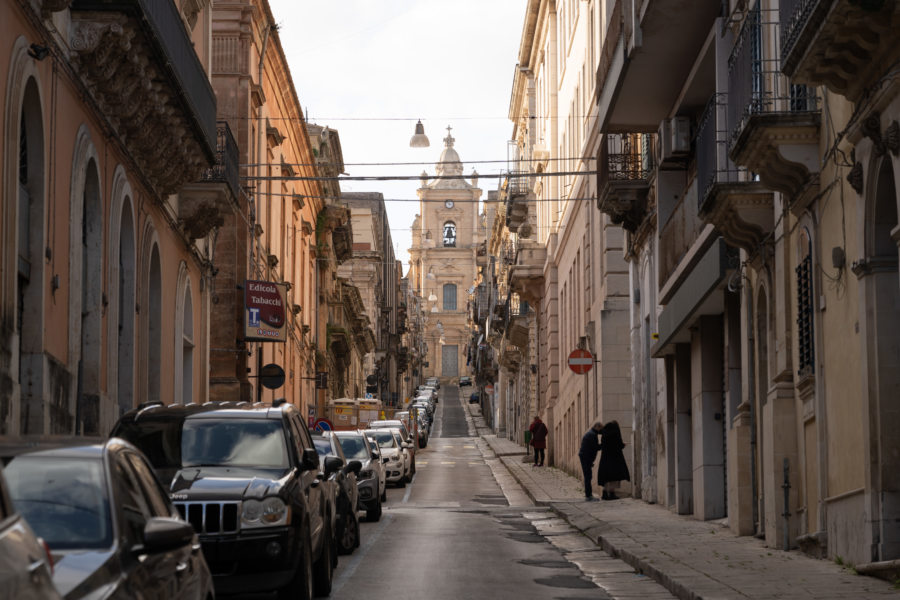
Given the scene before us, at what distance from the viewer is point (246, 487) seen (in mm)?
12320

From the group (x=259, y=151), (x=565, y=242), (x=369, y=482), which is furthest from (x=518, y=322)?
(x=369, y=482)

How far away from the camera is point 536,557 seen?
18375 mm

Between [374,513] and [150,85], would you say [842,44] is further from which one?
[374,513]

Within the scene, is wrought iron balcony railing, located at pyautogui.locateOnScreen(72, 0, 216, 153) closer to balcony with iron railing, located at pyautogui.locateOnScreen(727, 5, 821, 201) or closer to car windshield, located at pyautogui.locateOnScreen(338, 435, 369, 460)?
car windshield, located at pyautogui.locateOnScreen(338, 435, 369, 460)

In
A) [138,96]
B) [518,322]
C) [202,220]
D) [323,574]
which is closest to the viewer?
[323,574]

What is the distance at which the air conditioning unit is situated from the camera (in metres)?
25.0

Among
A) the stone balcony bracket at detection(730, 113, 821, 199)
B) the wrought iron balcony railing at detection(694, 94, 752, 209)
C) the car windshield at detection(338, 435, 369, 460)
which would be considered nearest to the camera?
the stone balcony bracket at detection(730, 113, 821, 199)

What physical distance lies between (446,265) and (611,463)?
16662 centimetres

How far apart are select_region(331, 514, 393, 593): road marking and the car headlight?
7.38ft

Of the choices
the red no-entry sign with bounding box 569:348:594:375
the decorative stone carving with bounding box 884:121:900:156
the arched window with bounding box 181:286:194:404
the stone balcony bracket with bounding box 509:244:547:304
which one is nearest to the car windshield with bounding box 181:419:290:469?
the decorative stone carving with bounding box 884:121:900:156

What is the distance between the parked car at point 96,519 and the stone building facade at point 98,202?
8.40 m

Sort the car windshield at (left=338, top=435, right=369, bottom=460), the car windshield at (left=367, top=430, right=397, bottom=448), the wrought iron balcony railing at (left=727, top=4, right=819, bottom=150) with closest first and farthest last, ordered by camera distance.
Result: the wrought iron balcony railing at (left=727, top=4, right=819, bottom=150)
the car windshield at (left=338, top=435, right=369, bottom=460)
the car windshield at (left=367, top=430, right=397, bottom=448)

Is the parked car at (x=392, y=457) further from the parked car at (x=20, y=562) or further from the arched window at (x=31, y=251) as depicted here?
the parked car at (x=20, y=562)

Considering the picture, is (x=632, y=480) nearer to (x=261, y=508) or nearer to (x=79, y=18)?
(x=79, y=18)
